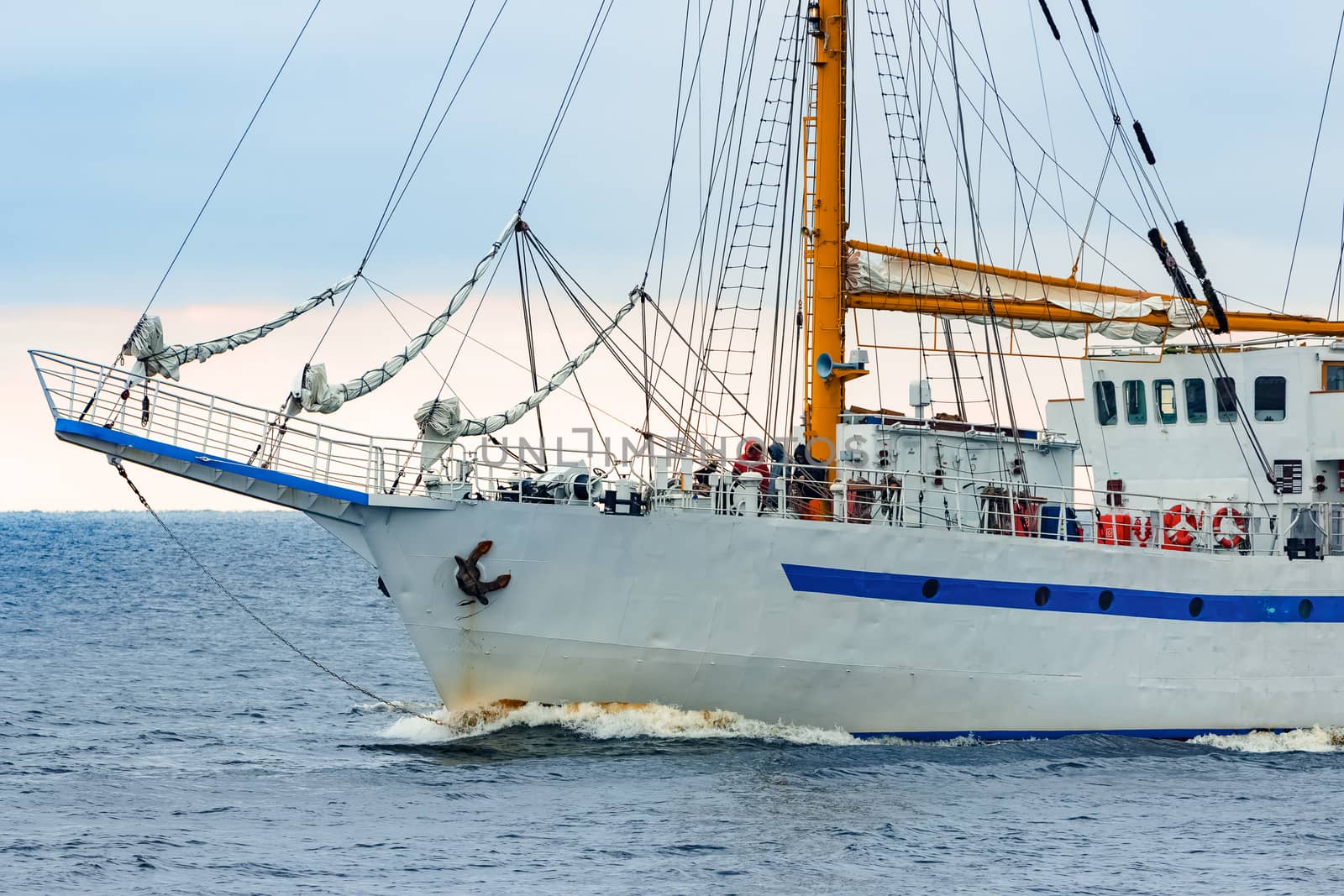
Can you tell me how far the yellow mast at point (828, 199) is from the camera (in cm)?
2706

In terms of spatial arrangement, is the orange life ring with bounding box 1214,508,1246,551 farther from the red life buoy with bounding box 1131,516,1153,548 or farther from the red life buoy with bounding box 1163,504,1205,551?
the red life buoy with bounding box 1131,516,1153,548

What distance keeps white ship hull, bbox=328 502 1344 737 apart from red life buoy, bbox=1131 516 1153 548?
0.38 m

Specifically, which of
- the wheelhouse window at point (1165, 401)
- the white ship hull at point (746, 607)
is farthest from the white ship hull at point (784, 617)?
the wheelhouse window at point (1165, 401)

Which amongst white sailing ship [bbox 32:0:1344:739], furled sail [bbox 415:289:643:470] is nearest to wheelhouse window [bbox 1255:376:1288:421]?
white sailing ship [bbox 32:0:1344:739]

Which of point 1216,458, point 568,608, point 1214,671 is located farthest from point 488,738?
point 1216,458

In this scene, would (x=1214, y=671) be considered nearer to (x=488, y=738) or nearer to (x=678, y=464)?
(x=678, y=464)

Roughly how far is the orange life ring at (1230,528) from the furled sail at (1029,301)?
377 cm

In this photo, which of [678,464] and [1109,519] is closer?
[678,464]

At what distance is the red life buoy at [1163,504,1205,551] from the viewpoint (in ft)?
88.5

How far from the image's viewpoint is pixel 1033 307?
30.0 meters

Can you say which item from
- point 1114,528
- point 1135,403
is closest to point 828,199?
point 1114,528

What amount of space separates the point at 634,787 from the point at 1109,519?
1083cm

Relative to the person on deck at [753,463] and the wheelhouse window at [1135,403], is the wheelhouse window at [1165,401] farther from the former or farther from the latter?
the person on deck at [753,463]

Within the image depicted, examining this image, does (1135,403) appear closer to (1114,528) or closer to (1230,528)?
(1230,528)
